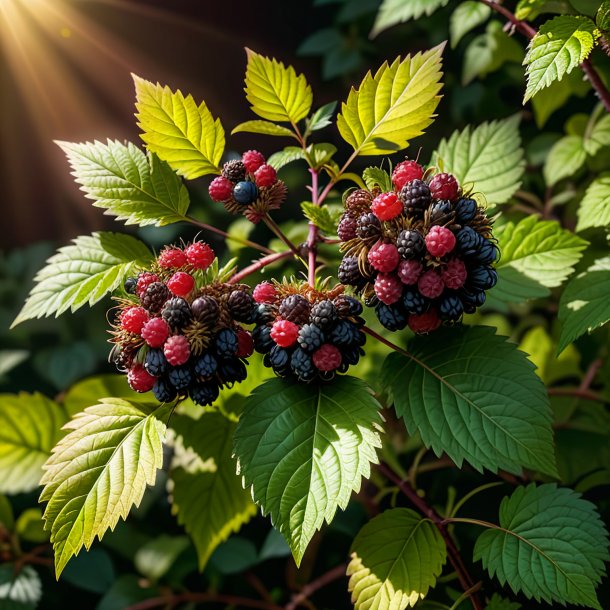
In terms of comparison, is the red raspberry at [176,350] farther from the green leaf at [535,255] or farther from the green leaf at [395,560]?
the green leaf at [535,255]

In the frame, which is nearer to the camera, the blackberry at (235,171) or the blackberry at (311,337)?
the blackberry at (311,337)

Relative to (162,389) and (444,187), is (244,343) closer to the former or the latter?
(162,389)

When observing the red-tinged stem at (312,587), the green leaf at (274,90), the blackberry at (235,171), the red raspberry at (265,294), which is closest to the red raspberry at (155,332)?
the red raspberry at (265,294)

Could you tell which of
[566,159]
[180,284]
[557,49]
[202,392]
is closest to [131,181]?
[180,284]

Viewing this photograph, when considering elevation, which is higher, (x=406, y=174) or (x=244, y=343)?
(x=406, y=174)

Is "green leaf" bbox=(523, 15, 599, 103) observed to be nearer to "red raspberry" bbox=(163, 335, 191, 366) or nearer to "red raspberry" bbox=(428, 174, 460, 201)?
"red raspberry" bbox=(428, 174, 460, 201)

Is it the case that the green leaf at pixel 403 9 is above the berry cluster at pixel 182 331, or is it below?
above

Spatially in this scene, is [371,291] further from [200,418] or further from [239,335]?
[200,418]
